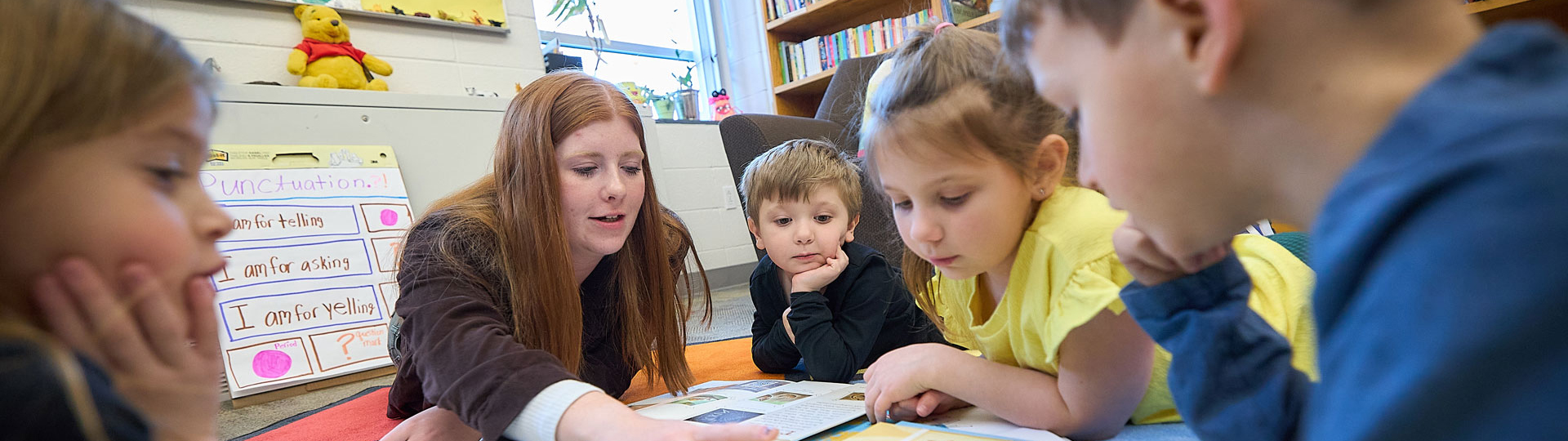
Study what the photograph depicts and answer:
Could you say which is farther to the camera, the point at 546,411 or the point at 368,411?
the point at 368,411

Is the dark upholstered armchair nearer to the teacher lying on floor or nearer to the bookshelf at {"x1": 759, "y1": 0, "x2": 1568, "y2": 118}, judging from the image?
the teacher lying on floor

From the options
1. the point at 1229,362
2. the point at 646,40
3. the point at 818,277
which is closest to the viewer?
the point at 1229,362

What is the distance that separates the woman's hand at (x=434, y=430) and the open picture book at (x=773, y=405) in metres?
0.21

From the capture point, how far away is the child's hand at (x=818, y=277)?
1276mm

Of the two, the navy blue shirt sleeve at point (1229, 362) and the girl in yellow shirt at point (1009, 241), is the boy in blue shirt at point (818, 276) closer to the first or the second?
the girl in yellow shirt at point (1009, 241)

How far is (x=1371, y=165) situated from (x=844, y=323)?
1.02 m

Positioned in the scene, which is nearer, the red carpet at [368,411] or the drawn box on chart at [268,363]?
the red carpet at [368,411]

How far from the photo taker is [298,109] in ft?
6.63

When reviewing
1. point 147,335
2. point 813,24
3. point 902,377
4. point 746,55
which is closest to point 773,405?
point 902,377

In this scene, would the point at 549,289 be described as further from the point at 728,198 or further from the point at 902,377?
the point at 728,198

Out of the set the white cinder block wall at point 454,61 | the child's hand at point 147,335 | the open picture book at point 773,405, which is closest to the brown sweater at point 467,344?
the open picture book at point 773,405

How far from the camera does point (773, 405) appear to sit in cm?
99

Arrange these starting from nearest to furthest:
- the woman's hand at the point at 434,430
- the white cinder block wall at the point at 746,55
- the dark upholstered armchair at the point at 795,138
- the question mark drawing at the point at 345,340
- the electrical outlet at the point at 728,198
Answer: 1. the woman's hand at the point at 434,430
2. the dark upholstered armchair at the point at 795,138
3. the question mark drawing at the point at 345,340
4. the electrical outlet at the point at 728,198
5. the white cinder block wall at the point at 746,55

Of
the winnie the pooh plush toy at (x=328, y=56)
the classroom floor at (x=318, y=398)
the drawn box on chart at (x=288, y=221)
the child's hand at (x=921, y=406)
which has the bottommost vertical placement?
the classroom floor at (x=318, y=398)
